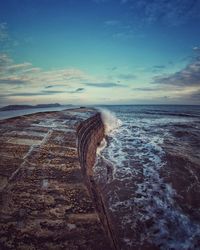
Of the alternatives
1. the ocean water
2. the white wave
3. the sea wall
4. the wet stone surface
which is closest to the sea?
the ocean water

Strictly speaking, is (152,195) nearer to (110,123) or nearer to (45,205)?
(45,205)

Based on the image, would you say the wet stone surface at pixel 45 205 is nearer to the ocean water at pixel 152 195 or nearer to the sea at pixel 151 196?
the sea at pixel 151 196

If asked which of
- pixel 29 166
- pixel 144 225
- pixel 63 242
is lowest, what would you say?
pixel 144 225

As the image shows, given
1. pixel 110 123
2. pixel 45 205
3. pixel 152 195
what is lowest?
pixel 152 195

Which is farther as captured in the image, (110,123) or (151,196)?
(110,123)

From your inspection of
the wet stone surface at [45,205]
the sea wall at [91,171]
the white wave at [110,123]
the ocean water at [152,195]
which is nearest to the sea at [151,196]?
the ocean water at [152,195]

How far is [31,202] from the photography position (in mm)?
2727

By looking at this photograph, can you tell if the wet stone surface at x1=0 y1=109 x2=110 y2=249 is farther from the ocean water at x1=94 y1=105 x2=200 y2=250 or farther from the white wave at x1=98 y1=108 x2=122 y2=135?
the white wave at x1=98 y1=108 x2=122 y2=135

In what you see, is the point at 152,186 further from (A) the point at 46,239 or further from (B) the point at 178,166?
(A) the point at 46,239

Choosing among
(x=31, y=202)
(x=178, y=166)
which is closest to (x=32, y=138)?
(x=31, y=202)

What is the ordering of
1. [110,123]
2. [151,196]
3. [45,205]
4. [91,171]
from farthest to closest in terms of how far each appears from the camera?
[110,123] → [91,171] → [151,196] → [45,205]

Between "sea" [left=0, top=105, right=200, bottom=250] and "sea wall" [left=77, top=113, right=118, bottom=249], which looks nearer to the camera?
"sea wall" [left=77, top=113, right=118, bottom=249]

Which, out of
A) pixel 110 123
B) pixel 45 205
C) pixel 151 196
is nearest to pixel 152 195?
pixel 151 196

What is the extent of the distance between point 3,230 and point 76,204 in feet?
3.15
